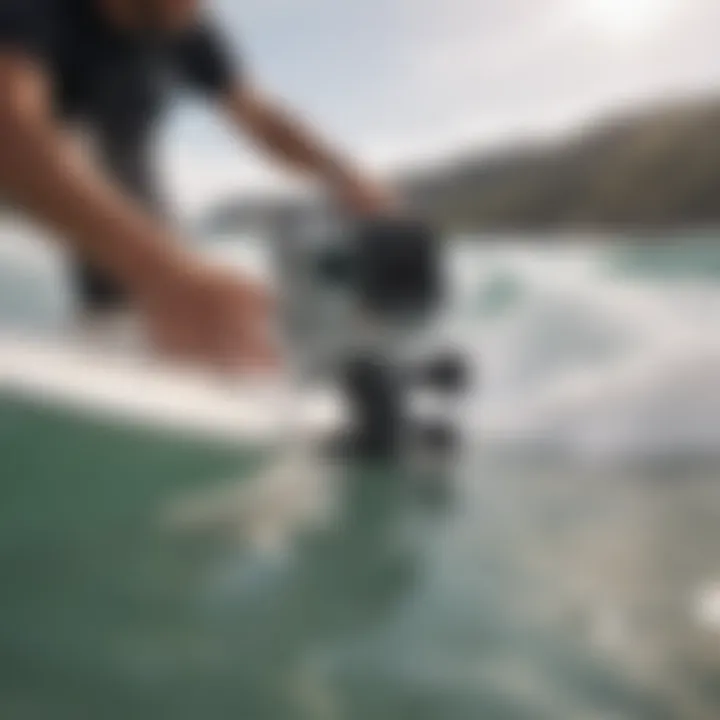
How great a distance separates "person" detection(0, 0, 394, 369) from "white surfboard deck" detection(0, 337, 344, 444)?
2 cm

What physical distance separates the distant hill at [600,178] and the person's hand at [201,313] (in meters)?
0.12

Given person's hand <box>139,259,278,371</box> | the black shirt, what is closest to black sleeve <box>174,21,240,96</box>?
the black shirt

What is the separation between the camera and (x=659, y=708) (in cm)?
62

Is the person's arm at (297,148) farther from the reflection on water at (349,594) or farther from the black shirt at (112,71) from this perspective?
the reflection on water at (349,594)

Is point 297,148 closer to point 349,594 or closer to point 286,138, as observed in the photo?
point 286,138

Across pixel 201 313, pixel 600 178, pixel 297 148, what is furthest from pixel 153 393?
pixel 600 178

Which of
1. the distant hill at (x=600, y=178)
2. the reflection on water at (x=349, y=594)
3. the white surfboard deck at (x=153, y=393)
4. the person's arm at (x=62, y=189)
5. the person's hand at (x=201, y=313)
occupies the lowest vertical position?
the reflection on water at (x=349, y=594)

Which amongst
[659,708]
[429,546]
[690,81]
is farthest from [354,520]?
[690,81]

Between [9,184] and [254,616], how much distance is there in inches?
10.0

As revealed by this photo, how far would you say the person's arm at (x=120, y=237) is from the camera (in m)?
0.62

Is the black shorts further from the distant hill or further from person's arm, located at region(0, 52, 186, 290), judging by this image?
the distant hill

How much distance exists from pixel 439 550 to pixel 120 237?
→ 237 mm

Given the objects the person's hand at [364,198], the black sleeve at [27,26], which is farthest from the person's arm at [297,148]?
the black sleeve at [27,26]

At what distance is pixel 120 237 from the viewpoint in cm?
64
